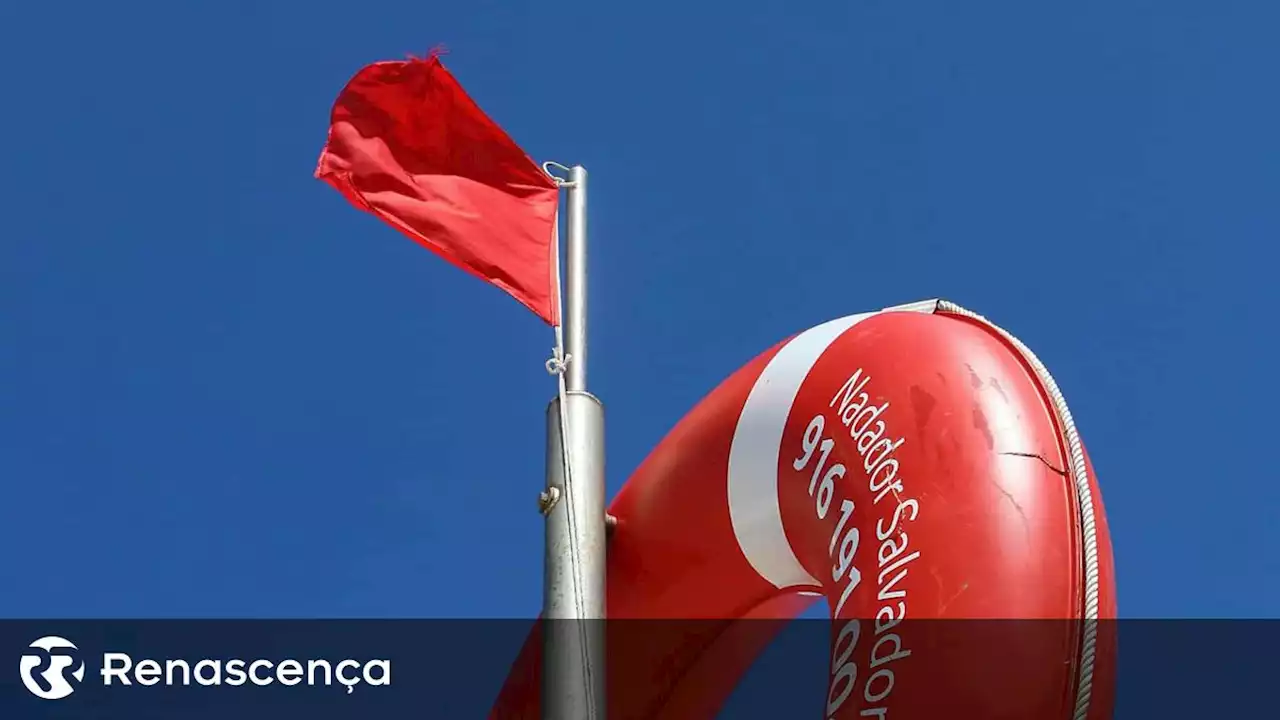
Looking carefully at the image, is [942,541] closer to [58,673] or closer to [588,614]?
[588,614]

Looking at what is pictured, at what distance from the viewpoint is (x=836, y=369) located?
568 cm

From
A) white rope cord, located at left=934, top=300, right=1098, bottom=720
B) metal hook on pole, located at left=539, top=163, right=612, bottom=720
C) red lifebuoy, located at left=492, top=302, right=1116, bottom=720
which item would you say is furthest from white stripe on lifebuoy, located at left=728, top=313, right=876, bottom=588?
white rope cord, located at left=934, top=300, right=1098, bottom=720

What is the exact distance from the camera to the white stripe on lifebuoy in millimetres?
5855

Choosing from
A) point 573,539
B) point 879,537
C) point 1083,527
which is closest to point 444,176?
point 573,539

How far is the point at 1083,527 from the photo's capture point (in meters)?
4.92

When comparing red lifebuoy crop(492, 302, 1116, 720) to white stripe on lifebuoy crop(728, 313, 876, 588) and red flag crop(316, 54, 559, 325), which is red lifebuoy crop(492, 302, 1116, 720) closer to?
white stripe on lifebuoy crop(728, 313, 876, 588)

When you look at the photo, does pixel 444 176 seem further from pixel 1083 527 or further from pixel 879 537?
pixel 1083 527

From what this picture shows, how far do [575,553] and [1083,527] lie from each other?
1636 mm

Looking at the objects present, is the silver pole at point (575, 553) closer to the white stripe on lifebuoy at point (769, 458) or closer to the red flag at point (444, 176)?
the red flag at point (444, 176)

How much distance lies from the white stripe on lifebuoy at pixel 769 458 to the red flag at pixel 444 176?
2.54ft

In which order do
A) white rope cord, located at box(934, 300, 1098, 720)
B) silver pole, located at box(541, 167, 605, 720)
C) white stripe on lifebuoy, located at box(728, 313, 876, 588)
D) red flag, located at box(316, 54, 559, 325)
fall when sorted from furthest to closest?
1. red flag, located at box(316, 54, 559, 325)
2. white stripe on lifebuoy, located at box(728, 313, 876, 588)
3. silver pole, located at box(541, 167, 605, 720)
4. white rope cord, located at box(934, 300, 1098, 720)

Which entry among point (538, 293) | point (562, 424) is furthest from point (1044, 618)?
point (538, 293)

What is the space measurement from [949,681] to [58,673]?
432 cm

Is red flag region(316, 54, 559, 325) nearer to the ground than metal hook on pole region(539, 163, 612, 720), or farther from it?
farther from it
